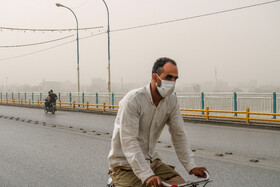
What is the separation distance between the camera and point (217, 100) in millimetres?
17719

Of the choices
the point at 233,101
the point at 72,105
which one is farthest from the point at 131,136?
the point at 72,105

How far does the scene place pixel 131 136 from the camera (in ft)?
8.38

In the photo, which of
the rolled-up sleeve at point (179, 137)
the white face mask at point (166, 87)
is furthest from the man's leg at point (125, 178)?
the white face mask at point (166, 87)

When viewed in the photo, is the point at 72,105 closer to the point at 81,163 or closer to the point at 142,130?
the point at 81,163

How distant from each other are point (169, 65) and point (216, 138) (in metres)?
9.26

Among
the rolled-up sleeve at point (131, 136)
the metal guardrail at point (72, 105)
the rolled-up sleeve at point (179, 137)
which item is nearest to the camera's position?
the rolled-up sleeve at point (131, 136)

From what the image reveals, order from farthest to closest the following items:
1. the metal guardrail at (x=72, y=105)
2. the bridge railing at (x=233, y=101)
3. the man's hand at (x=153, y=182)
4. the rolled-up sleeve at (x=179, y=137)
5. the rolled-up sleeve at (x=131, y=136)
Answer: the metal guardrail at (x=72, y=105) < the bridge railing at (x=233, y=101) < the rolled-up sleeve at (x=179, y=137) < the rolled-up sleeve at (x=131, y=136) < the man's hand at (x=153, y=182)

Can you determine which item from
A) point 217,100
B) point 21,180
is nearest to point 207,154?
point 21,180

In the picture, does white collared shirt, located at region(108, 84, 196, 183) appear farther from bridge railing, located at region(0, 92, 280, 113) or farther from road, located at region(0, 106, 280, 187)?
bridge railing, located at region(0, 92, 280, 113)

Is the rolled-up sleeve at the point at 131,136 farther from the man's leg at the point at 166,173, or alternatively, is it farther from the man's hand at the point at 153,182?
the man's leg at the point at 166,173

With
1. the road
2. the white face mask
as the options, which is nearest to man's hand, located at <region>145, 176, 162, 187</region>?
the white face mask

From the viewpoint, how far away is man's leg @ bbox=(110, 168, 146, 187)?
2.58 m

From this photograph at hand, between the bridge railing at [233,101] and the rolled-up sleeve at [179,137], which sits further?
the bridge railing at [233,101]

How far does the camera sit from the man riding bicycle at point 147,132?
2508 millimetres
